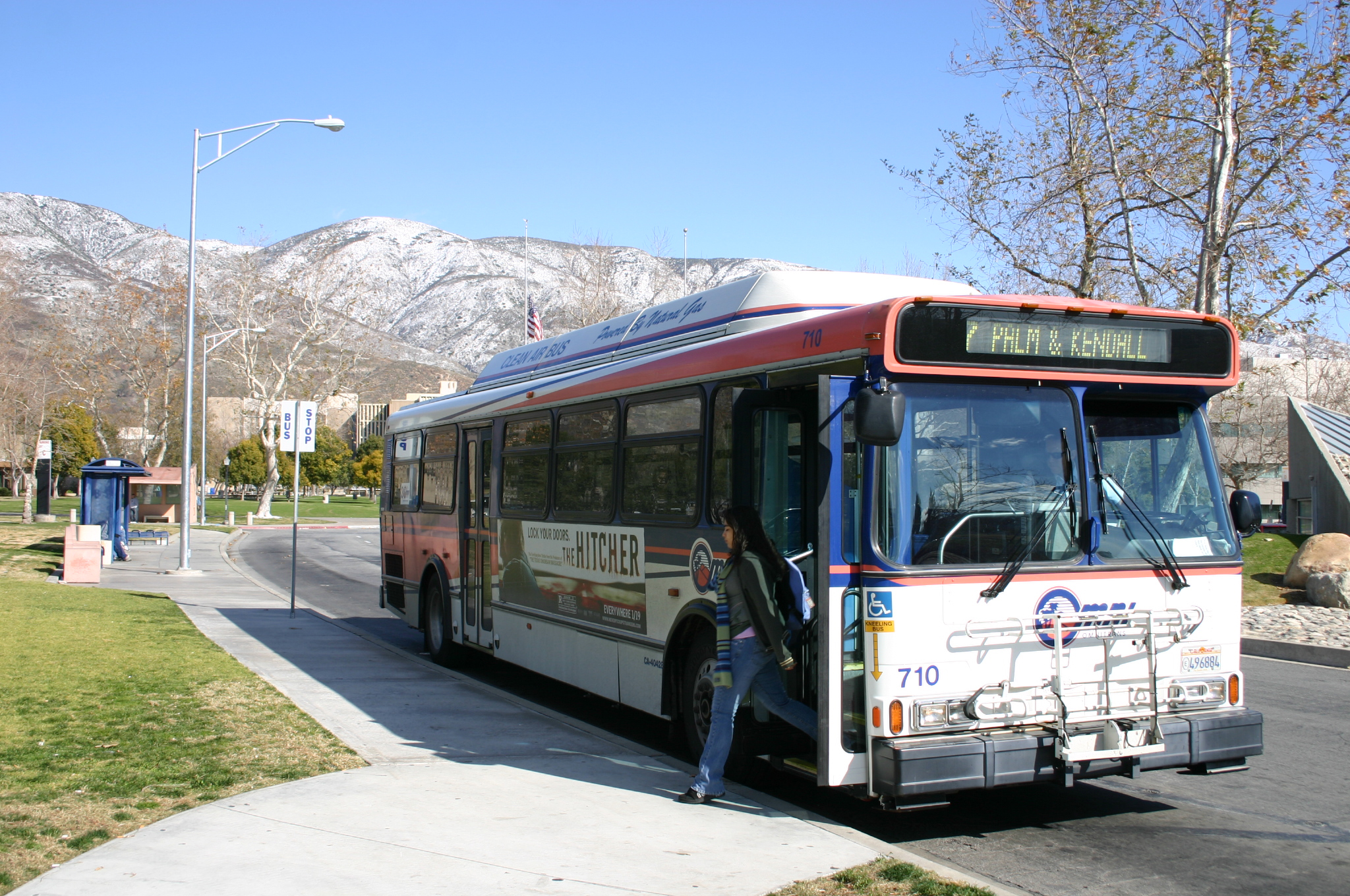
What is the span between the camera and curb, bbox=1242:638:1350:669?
535 inches

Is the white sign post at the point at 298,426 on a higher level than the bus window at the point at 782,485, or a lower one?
higher

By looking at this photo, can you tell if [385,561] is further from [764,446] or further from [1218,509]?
[1218,509]

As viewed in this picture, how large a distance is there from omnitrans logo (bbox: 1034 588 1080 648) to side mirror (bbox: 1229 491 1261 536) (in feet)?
5.23

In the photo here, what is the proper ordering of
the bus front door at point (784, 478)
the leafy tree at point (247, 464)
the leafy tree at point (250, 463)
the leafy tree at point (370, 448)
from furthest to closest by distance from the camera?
the leafy tree at point (370, 448) < the leafy tree at point (247, 464) < the leafy tree at point (250, 463) < the bus front door at point (784, 478)

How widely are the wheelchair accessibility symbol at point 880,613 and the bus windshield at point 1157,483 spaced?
52.1 inches

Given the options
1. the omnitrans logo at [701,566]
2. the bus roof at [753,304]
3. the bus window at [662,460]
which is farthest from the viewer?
the bus roof at [753,304]

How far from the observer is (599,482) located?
9.09 meters

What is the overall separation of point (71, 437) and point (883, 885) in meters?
85.9

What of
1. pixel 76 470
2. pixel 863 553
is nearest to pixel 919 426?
pixel 863 553

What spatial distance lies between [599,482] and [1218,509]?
451 cm

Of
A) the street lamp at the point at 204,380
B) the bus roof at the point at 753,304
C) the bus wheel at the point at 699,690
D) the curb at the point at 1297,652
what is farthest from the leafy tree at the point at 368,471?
the bus wheel at the point at 699,690

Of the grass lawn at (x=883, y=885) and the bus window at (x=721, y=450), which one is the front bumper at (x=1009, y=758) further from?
the bus window at (x=721, y=450)

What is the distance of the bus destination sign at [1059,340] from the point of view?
6.00 meters

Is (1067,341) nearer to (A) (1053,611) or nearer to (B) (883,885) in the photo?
(A) (1053,611)
